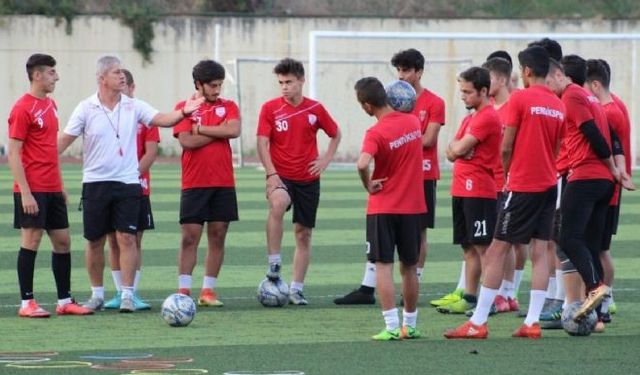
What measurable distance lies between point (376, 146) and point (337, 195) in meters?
15.3

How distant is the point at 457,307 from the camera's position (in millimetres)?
11141

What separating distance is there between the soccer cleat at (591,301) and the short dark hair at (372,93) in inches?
76.3

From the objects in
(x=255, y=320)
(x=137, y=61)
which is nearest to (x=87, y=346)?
(x=255, y=320)

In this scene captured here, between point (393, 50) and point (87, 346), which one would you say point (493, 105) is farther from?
point (393, 50)

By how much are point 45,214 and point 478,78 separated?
11.5 ft

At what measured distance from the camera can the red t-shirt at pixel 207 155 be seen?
11656mm

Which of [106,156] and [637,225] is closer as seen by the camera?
[106,156]

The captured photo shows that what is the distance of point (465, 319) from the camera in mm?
10867

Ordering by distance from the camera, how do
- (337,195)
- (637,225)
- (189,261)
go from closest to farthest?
(189,261) < (637,225) < (337,195)

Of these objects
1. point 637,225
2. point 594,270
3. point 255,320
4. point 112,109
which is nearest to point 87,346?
point 255,320

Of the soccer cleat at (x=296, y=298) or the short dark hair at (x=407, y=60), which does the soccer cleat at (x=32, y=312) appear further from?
the short dark hair at (x=407, y=60)

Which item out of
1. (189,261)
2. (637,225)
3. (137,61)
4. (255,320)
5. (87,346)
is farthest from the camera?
(137,61)

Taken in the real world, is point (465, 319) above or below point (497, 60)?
below

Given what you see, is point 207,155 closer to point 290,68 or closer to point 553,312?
point 290,68
